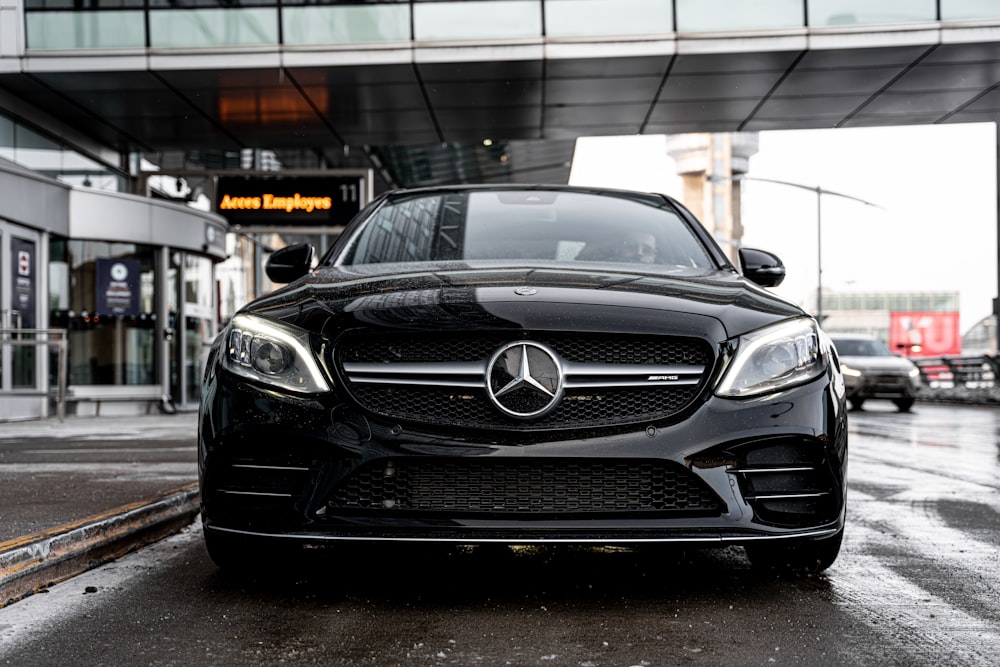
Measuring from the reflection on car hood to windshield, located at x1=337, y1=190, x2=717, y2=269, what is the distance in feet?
2.39

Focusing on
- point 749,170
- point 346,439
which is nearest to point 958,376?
point 346,439

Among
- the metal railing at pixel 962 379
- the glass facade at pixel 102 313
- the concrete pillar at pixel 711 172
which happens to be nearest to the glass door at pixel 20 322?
the glass facade at pixel 102 313

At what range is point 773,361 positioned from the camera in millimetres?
3631

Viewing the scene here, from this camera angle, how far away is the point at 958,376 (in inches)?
1117

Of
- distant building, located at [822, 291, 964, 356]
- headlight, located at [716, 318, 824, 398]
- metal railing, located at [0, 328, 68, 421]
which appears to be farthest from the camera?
distant building, located at [822, 291, 964, 356]

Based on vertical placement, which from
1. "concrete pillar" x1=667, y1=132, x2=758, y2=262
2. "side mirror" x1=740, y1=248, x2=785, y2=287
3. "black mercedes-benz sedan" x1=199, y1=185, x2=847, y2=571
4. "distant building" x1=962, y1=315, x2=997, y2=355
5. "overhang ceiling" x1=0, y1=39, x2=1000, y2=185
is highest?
"concrete pillar" x1=667, y1=132, x2=758, y2=262

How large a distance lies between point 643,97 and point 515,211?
13921 mm

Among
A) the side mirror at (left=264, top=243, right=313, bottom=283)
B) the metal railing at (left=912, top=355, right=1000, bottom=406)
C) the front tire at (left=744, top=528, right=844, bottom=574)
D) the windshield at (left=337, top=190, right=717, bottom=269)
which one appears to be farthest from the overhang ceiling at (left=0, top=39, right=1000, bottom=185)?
the front tire at (left=744, top=528, right=844, bottom=574)

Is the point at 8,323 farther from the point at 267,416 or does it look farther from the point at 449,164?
the point at 449,164

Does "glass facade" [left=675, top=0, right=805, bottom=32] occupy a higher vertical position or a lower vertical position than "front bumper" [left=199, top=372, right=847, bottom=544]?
higher

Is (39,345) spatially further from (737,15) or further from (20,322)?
(737,15)

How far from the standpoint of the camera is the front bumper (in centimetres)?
341

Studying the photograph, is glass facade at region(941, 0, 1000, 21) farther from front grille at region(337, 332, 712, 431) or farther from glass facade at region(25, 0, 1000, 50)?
front grille at region(337, 332, 712, 431)

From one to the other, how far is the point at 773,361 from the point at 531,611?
43.0 inches
